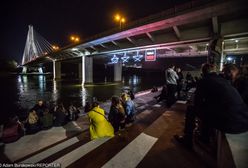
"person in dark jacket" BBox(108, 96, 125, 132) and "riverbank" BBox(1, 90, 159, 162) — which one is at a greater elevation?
"person in dark jacket" BBox(108, 96, 125, 132)

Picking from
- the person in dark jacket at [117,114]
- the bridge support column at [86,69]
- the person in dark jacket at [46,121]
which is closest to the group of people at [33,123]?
the person in dark jacket at [46,121]

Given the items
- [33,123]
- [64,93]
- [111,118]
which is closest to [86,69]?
[64,93]

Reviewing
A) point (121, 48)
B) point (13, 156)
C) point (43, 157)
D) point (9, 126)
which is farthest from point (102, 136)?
point (121, 48)

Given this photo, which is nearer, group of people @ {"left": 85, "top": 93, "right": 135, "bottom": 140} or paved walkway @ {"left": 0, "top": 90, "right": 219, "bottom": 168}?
paved walkway @ {"left": 0, "top": 90, "right": 219, "bottom": 168}

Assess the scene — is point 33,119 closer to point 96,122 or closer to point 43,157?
point 43,157

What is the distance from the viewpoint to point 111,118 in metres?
5.01

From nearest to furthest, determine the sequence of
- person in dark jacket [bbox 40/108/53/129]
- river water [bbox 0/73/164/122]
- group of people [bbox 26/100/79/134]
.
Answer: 1. group of people [bbox 26/100/79/134]
2. person in dark jacket [bbox 40/108/53/129]
3. river water [bbox 0/73/164/122]

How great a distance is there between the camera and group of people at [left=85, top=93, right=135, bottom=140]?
414cm

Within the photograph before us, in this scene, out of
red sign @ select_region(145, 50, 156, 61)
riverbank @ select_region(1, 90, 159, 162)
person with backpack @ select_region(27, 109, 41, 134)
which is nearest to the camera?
riverbank @ select_region(1, 90, 159, 162)

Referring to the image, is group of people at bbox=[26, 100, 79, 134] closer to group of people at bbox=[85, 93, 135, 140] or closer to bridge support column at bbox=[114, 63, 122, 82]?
group of people at bbox=[85, 93, 135, 140]

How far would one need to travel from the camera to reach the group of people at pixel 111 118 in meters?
4.14

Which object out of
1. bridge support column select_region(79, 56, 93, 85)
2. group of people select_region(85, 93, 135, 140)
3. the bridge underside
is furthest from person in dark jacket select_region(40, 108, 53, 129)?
bridge support column select_region(79, 56, 93, 85)

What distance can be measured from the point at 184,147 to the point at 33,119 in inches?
250

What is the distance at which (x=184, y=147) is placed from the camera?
3363 mm
